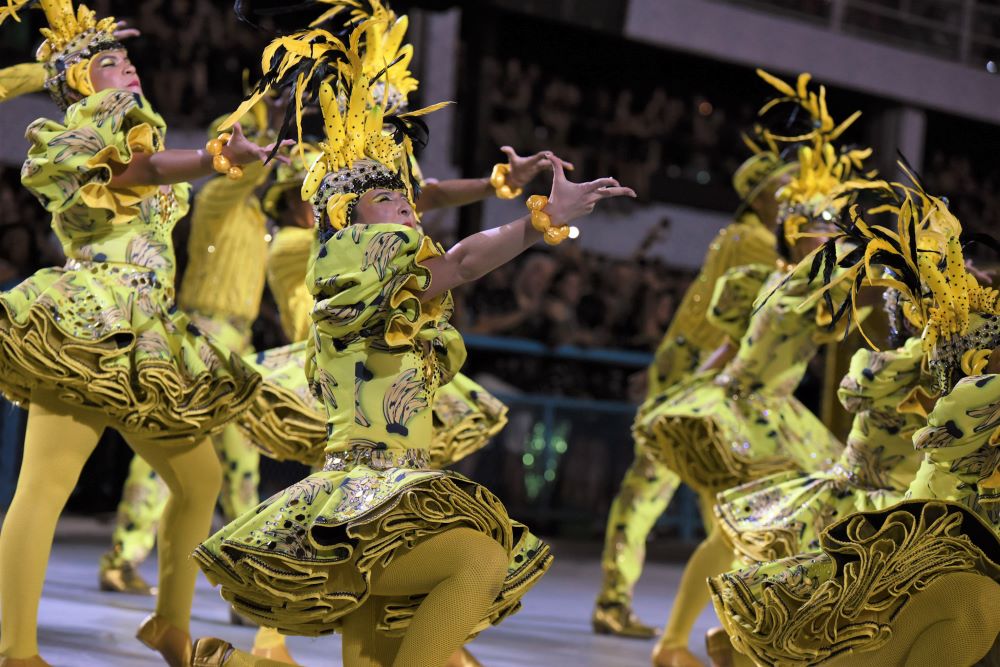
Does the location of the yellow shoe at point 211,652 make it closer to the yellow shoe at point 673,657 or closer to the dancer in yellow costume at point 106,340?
the dancer in yellow costume at point 106,340

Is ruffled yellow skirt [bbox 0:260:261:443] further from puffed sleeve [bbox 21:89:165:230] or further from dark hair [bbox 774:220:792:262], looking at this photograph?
dark hair [bbox 774:220:792:262]

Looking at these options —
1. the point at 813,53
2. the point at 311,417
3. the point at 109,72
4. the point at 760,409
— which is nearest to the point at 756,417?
the point at 760,409

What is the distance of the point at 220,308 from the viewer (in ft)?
18.3

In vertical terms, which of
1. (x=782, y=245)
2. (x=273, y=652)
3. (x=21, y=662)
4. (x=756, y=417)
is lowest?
(x=273, y=652)

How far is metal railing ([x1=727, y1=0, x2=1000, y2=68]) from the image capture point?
42.3 feet

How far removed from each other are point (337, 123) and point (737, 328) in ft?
6.95

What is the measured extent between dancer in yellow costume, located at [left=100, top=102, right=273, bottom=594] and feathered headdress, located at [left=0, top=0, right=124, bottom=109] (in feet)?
4.44

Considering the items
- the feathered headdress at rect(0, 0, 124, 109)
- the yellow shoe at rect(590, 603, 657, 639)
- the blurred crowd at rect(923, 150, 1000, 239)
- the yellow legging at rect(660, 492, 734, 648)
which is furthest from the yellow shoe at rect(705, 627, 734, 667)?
the blurred crowd at rect(923, 150, 1000, 239)

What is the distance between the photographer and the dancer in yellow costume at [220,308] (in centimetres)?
543

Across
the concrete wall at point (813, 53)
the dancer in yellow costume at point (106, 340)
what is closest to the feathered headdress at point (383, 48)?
the dancer in yellow costume at point (106, 340)

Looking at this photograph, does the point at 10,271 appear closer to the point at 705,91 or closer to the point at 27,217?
the point at 27,217

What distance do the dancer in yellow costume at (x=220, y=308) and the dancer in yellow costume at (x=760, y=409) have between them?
1547 mm

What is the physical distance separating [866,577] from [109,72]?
93.9 inches

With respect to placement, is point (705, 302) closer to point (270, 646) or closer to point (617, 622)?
point (617, 622)
